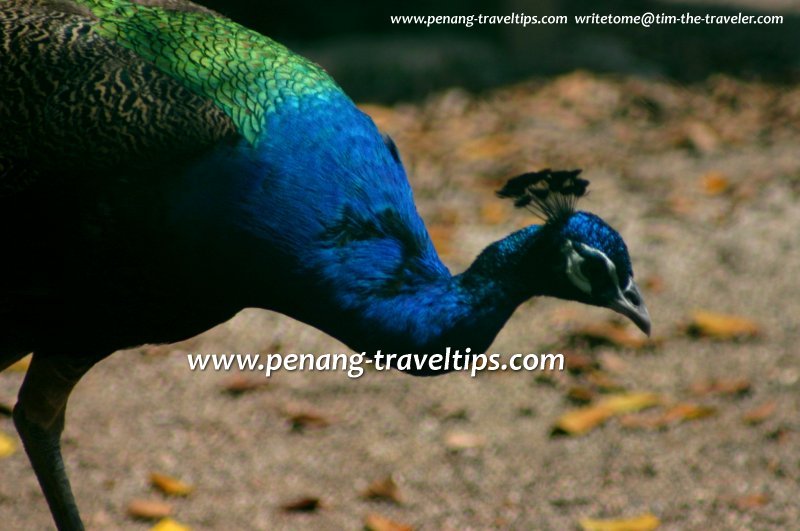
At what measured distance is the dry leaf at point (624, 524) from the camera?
300 centimetres

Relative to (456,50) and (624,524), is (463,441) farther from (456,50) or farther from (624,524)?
(456,50)

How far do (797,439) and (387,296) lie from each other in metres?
1.44

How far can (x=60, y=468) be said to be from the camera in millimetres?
2902

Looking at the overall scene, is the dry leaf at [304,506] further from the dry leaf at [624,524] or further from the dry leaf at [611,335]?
the dry leaf at [611,335]

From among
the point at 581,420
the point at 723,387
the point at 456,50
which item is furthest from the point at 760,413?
the point at 456,50

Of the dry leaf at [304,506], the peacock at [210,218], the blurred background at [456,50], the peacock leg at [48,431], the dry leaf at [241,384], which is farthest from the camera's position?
the blurred background at [456,50]

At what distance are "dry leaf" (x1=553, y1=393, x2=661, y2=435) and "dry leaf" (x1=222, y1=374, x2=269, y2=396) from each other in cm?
90

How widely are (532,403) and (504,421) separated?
0.13 m

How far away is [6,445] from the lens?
131 inches

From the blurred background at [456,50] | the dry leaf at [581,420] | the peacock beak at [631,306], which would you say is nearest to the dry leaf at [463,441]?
the dry leaf at [581,420]

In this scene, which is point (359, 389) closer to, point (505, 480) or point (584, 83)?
point (505, 480)

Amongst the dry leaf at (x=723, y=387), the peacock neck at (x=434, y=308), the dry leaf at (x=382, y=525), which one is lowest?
the dry leaf at (x=382, y=525)

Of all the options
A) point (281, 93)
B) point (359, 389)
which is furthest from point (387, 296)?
point (359, 389)

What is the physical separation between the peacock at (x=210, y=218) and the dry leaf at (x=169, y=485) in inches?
25.4
